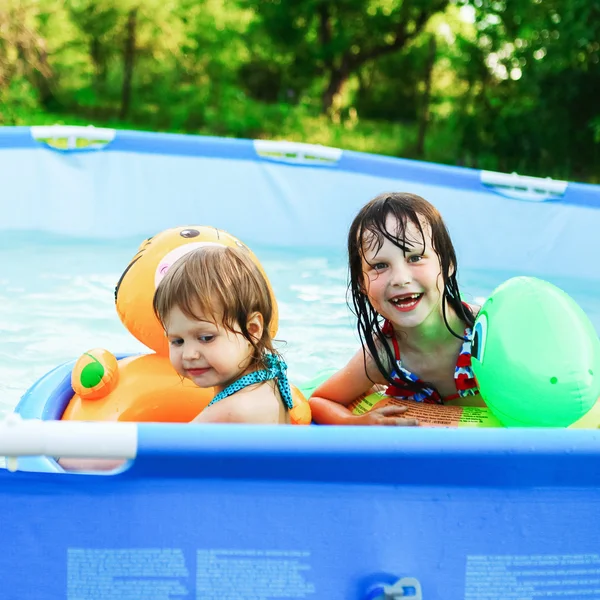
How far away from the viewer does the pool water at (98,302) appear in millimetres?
3338

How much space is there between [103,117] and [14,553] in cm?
823

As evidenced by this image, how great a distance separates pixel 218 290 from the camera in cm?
187

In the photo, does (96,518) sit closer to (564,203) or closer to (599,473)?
(599,473)

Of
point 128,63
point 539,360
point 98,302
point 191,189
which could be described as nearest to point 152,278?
point 539,360

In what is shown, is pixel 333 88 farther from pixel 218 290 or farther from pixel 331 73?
pixel 218 290

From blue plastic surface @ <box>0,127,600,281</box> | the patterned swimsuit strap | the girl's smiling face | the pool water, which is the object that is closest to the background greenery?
blue plastic surface @ <box>0,127,600,281</box>

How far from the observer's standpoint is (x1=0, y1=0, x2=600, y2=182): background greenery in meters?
6.61

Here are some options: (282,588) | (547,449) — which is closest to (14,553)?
(282,588)

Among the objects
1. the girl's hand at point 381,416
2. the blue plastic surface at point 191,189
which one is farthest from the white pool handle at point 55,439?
the blue plastic surface at point 191,189

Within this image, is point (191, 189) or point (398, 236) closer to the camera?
point (398, 236)

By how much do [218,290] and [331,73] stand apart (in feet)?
26.6

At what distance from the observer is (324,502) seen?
4.75 feet

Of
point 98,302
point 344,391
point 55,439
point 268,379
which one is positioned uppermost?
point 55,439

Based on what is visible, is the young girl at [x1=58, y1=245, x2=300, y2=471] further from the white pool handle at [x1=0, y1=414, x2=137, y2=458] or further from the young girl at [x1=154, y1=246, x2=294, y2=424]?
the white pool handle at [x1=0, y1=414, x2=137, y2=458]
